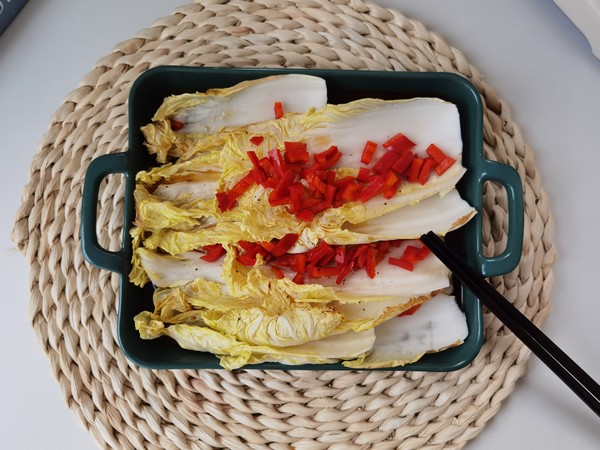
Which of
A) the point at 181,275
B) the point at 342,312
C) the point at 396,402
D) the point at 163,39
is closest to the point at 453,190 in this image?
the point at 342,312

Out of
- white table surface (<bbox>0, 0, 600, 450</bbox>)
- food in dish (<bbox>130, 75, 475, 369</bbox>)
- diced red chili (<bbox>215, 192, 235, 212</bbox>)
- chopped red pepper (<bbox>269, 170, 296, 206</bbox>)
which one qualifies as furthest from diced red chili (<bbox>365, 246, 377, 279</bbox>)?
white table surface (<bbox>0, 0, 600, 450</bbox>)

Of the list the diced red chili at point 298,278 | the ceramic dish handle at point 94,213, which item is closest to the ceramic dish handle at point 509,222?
the diced red chili at point 298,278

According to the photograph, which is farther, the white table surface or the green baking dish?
the white table surface

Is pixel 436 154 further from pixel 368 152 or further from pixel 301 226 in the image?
pixel 301 226

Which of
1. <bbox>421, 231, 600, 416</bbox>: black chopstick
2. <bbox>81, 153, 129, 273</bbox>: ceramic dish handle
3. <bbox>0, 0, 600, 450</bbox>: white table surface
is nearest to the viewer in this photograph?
<bbox>421, 231, 600, 416</bbox>: black chopstick

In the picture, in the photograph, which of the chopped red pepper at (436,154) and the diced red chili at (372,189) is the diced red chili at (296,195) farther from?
the chopped red pepper at (436,154)

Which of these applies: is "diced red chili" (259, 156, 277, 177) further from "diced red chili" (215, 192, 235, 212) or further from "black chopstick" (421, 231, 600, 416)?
"black chopstick" (421, 231, 600, 416)

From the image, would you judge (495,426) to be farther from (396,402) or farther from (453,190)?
(453,190)
